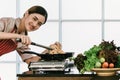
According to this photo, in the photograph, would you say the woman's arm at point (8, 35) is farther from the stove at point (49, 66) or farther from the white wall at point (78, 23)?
the white wall at point (78, 23)

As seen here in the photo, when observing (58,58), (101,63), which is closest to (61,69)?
(58,58)

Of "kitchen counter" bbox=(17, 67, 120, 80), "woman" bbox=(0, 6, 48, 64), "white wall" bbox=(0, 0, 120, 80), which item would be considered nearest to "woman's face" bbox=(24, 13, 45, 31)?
"woman" bbox=(0, 6, 48, 64)

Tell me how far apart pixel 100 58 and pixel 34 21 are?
0.50 metres

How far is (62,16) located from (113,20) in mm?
484

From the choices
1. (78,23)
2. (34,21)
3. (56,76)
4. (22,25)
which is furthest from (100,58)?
(78,23)

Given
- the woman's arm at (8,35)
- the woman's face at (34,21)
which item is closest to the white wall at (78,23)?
the woman's face at (34,21)

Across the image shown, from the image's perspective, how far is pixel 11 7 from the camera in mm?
3396

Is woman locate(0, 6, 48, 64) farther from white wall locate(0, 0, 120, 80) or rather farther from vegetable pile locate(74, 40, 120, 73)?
white wall locate(0, 0, 120, 80)

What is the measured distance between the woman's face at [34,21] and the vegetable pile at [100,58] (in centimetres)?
38

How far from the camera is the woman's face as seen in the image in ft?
6.61

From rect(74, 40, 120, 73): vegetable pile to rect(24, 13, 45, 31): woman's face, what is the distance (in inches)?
A: 14.8

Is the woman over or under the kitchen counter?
over

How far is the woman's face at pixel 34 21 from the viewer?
2014 mm

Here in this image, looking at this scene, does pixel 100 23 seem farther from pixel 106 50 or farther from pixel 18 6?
pixel 106 50
